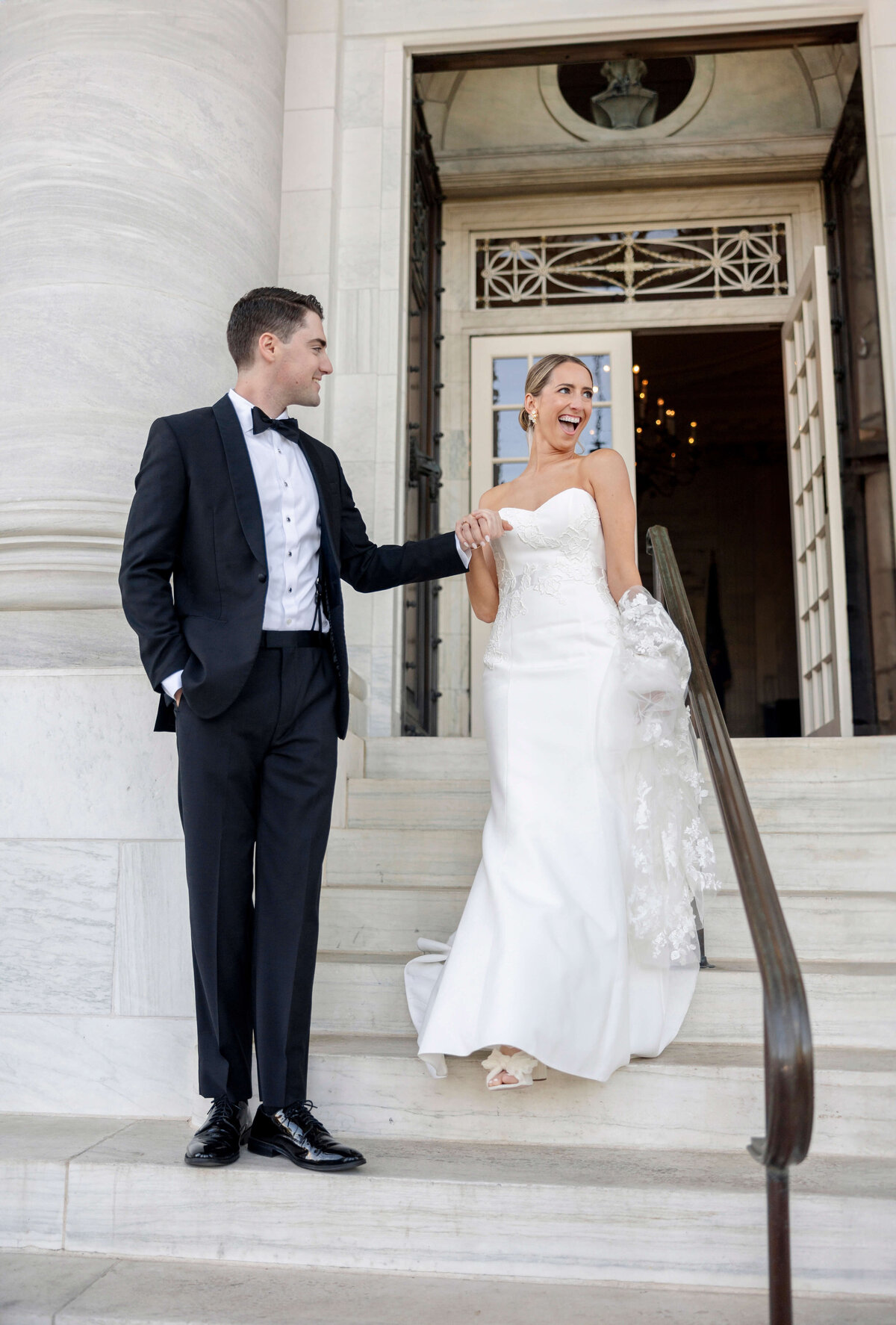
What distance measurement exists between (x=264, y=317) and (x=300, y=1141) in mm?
2062

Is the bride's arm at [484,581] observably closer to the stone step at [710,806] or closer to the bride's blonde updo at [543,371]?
the bride's blonde updo at [543,371]

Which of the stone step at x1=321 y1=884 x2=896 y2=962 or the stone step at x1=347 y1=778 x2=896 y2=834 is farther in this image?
the stone step at x1=347 y1=778 x2=896 y2=834

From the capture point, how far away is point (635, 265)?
8164 mm

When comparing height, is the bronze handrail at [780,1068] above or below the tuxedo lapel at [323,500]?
below

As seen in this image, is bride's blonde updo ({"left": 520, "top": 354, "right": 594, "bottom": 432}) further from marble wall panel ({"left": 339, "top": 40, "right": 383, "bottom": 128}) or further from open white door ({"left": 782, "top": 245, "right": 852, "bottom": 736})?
marble wall panel ({"left": 339, "top": 40, "right": 383, "bottom": 128})

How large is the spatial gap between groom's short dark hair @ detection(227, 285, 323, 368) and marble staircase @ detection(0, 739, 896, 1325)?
1.76 metres

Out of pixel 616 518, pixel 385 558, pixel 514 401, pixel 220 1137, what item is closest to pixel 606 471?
pixel 616 518

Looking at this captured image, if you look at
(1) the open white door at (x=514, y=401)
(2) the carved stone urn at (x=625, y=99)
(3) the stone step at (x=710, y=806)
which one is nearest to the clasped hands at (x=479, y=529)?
(3) the stone step at (x=710, y=806)

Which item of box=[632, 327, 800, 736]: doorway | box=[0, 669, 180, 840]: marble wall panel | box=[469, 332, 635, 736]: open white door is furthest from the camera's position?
box=[632, 327, 800, 736]: doorway

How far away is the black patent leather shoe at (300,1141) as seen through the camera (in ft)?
8.57

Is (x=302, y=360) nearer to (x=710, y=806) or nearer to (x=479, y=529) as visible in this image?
(x=479, y=529)

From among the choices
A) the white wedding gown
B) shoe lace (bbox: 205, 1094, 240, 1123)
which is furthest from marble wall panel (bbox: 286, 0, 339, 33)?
shoe lace (bbox: 205, 1094, 240, 1123)

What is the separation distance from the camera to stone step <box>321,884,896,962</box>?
3523 mm

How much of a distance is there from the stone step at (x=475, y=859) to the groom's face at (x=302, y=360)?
1715mm
